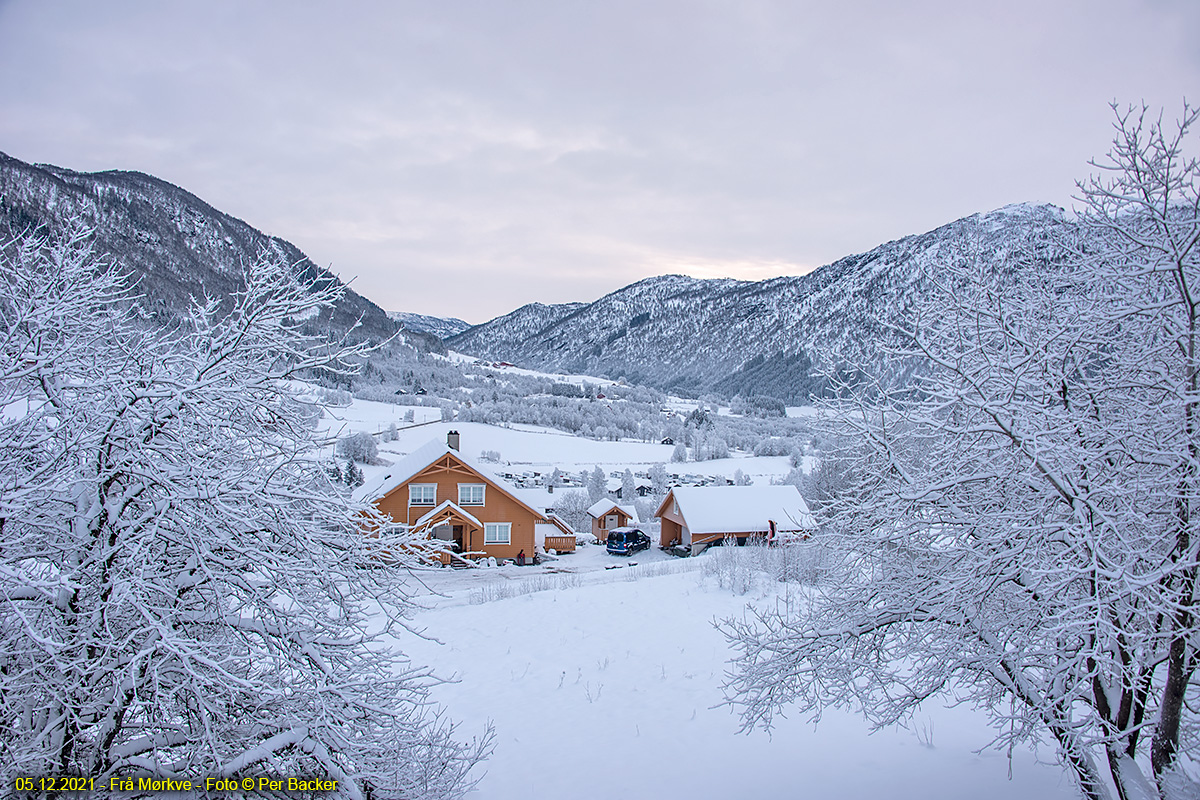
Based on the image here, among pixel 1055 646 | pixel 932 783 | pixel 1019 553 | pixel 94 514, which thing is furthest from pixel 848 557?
pixel 94 514

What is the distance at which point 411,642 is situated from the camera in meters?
14.1

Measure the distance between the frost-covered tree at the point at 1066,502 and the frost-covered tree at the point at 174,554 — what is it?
375 cm

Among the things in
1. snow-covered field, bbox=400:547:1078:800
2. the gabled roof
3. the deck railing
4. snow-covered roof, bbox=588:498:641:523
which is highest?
the gabled roof

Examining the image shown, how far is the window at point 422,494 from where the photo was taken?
108ft

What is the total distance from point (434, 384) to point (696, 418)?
5861 centimetres

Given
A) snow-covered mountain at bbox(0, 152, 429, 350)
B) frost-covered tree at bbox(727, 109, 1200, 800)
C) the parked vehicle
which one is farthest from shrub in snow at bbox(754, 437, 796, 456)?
frost-covered tree at bbox(727, 109, 1200, 800)

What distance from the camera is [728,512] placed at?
37.9 metres

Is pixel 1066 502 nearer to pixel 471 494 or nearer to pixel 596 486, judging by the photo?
pixel 471 494

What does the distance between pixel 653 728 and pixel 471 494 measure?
2578cm

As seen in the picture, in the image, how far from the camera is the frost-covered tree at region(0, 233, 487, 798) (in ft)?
11.2

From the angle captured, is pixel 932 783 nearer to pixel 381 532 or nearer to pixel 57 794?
pixel 381 532

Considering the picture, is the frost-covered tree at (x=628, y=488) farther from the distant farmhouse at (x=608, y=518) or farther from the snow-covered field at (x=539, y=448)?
Result: the distant farmhouse at (x=608, y=518)

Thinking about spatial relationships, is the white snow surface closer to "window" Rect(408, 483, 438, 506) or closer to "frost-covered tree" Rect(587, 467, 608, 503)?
"window" Rect(408, 483, 438, 506)

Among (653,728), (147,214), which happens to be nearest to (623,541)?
(653,728)
